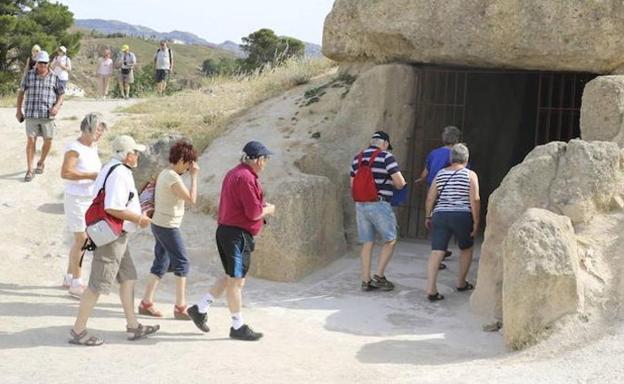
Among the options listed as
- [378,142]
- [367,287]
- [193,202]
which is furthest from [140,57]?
[193,202]

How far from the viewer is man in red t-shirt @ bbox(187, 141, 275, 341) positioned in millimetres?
6809

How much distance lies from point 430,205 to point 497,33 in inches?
106

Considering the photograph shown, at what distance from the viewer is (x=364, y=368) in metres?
6.38

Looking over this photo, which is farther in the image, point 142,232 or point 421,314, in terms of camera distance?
point 142,232

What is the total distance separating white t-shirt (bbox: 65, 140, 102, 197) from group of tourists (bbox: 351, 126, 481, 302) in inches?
99.0

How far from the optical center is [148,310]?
7.67m

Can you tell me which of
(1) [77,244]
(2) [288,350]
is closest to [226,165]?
(1) [77,244]

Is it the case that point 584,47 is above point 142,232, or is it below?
above

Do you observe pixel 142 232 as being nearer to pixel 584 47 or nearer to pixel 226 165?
pixel 226 165

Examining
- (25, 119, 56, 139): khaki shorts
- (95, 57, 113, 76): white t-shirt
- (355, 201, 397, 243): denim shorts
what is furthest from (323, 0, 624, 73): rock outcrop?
(95, 57, 113, 76): white t-shirt

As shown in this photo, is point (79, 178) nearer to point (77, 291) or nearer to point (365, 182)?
point (77, 291)

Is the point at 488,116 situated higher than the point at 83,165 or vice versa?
the point at 488,116

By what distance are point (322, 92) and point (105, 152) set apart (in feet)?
10.8

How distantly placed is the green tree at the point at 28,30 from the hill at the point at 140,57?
3.06 metres
